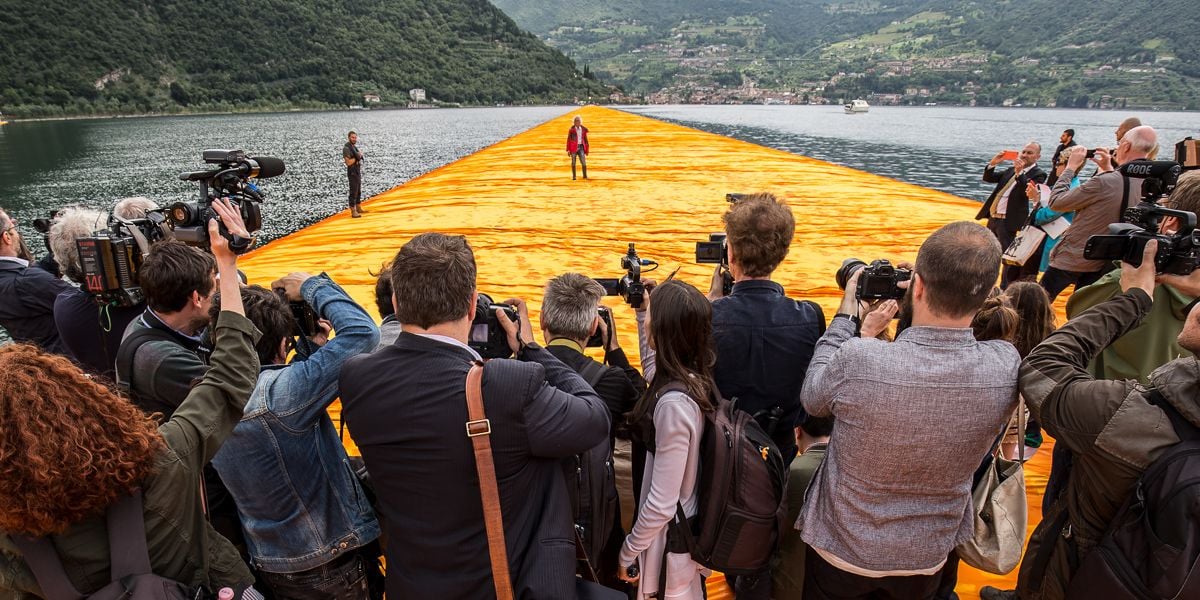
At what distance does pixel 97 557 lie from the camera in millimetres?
1262

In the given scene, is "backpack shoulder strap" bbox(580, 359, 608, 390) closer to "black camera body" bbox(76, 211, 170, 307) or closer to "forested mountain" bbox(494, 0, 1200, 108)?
"black camera body" bbox(76, 211, 170, 307)

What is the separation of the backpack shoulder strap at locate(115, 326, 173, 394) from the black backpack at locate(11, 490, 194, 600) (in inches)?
32.3

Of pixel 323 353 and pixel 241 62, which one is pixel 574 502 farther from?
pixel 241 62

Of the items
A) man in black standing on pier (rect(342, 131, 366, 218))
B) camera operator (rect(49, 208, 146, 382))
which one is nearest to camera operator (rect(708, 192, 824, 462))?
camera operator (rect(49, 208, 146, 382))

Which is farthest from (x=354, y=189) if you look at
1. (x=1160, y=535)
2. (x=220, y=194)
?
(x=1160, y=535)

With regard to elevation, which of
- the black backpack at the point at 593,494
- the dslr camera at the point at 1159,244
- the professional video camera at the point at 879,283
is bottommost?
the black backpack at the point at 593,494

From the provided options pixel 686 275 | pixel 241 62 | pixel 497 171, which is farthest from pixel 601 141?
pixel 241 62

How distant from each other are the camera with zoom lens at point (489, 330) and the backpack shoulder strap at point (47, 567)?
3.68 feet

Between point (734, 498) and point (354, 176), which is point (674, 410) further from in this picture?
point (354, 176)

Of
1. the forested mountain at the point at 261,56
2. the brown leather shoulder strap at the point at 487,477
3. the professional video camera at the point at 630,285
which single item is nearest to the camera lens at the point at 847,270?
the professional video camera at the point at 630,285

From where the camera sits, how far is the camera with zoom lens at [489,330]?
2.08 m

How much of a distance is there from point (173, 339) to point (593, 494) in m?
1.53

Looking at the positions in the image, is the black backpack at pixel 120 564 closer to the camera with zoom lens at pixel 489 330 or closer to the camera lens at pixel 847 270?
the camera with zoom lens at pixel 489 330

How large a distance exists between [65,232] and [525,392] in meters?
3.10
